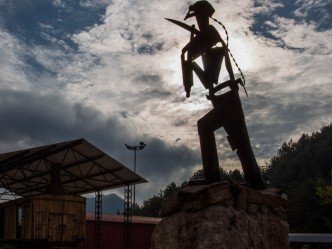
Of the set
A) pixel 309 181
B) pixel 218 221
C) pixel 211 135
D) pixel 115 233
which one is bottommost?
pixel 115 233

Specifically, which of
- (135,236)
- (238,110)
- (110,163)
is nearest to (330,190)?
(135,236)

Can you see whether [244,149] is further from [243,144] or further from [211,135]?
[211,135]

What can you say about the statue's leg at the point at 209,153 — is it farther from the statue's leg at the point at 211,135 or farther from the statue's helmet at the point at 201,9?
the statue's helmet at the point at 201,9

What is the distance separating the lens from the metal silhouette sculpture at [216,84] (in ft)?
20.4

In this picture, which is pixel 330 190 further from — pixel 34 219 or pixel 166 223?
pixel 166 223

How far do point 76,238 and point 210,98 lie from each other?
49.3 feet

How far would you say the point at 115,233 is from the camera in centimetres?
2925

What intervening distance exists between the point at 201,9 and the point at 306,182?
52.1m

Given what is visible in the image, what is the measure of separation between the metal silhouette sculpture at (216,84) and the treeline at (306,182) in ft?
95.4

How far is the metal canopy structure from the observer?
1833 centimetres

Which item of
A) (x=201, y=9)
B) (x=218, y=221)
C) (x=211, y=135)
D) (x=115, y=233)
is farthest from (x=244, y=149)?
(x=115, y=233)

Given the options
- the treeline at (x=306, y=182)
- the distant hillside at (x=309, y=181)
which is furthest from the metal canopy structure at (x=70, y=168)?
the distant hillside at (x=309, y=181)

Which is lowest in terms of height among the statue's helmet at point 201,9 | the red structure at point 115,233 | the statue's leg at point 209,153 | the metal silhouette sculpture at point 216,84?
the red structure at point 115,233

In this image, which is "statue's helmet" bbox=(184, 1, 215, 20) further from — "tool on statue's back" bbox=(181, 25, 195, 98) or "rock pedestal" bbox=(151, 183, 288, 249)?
"rock pedestal" bbox=(151, 183, 288, 249)
